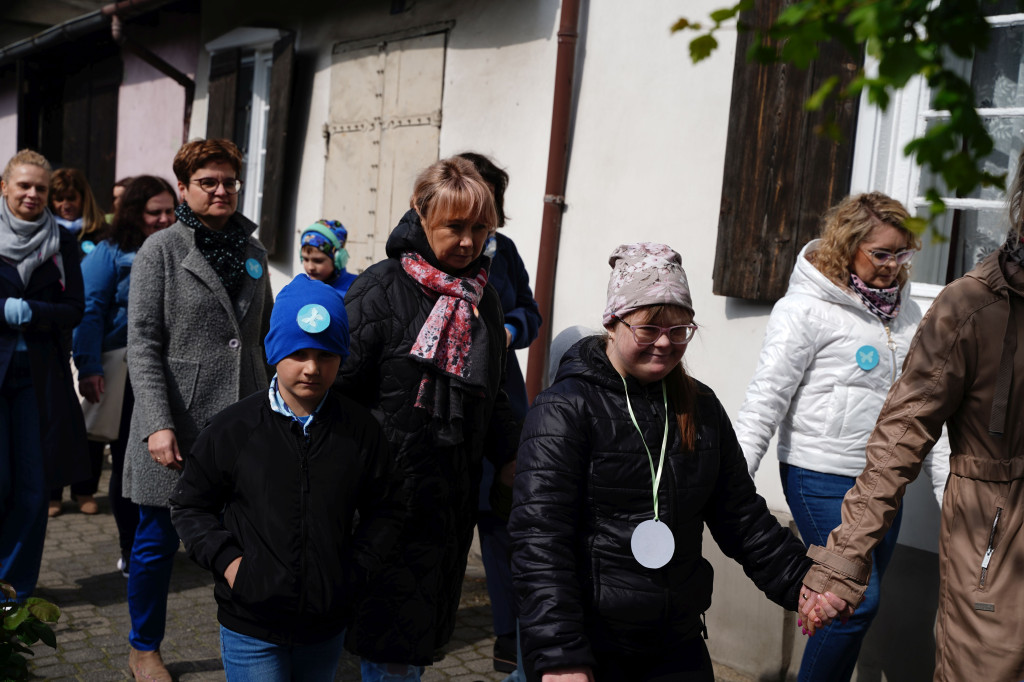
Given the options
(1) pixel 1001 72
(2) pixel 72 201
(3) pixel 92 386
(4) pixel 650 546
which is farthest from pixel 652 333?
(2) pixel 72 201

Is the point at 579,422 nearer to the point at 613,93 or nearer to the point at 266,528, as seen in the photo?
the point at 266,528

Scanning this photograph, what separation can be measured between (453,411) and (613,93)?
126 inches

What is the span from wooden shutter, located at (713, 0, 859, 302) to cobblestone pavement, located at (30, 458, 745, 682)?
1.76 m

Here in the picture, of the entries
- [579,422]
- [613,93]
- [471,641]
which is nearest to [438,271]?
[579,422]

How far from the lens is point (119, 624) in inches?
196

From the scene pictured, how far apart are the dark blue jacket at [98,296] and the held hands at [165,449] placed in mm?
1659

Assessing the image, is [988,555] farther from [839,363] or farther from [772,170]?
[772,170]

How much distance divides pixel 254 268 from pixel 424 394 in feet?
4.61

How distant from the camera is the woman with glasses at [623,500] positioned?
8.30 feet

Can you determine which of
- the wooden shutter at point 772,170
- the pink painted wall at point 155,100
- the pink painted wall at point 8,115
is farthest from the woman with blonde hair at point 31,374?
the pink painted wall at point 8,115

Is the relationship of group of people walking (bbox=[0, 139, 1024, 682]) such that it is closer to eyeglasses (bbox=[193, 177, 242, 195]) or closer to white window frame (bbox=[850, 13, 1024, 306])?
eyeglasses (bbox=[193, 177, 242, 195])

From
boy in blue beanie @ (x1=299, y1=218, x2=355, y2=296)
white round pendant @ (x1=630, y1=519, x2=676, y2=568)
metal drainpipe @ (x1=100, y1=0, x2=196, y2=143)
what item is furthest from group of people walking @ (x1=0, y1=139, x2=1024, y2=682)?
metal drainpipe @ (x1=100, y1=0, x2=196, y2=143)

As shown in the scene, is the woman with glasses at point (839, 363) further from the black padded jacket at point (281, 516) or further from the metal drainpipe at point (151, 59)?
the metal drainpipe at point (151, 59)

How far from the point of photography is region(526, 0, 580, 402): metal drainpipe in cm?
612
